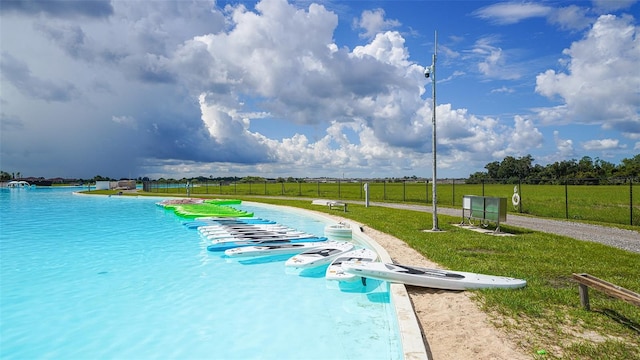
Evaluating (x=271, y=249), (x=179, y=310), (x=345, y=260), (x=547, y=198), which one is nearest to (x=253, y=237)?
(x=271, y=249)

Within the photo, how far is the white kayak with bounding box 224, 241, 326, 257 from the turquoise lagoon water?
32cm

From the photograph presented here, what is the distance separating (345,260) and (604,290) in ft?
15.9

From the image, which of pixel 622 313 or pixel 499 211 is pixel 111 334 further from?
pixel 499 211

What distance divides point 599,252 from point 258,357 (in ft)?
27.0

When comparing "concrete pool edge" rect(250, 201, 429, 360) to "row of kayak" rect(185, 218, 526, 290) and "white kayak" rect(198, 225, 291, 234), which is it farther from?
"white kayak" rect(198, 225, 291, 234)

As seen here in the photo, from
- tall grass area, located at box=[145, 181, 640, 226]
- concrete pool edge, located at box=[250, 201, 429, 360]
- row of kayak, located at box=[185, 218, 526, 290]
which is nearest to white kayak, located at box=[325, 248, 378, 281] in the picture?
row of kayak, located at box=[185, 218, 526, 290]

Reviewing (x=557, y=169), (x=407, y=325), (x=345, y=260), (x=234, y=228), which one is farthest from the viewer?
(x=557, y=169)

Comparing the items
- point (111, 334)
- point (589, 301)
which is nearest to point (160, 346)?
point (111, 334)

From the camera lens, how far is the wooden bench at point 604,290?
432 cm

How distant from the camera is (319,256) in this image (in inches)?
364

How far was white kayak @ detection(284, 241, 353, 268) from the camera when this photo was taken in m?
8.86

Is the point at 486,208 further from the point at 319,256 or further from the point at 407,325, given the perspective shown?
the point at 407,325

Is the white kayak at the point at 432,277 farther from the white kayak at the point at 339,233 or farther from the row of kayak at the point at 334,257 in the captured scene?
the white kayak at the point at 339,233

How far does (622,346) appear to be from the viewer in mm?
4047
